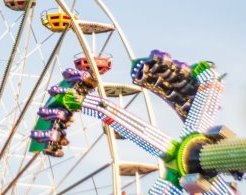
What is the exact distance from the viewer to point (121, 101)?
5347cm

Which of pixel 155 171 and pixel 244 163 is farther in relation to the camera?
pixel 155 171

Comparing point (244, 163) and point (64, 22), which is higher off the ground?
point (244, 163)

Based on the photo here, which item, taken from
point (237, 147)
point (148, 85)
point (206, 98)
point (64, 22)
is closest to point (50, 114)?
point (148, 85)

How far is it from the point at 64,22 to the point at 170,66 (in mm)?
19166

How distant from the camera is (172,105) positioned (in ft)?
129

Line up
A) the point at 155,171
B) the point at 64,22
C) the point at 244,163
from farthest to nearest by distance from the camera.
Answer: the point at 64,22, the point at 155,171, the point at 244,163

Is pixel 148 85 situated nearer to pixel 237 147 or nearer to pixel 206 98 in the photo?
pixel 206 98

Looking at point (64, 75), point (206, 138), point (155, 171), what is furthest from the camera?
point (155, 171)

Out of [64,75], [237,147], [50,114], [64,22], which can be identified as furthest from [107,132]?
[237,147]

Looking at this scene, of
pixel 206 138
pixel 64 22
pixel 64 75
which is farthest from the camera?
pixel 64 22

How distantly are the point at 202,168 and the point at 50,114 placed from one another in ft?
31.6

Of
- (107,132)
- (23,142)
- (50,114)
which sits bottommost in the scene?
(23,142)

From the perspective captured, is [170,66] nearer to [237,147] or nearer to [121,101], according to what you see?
[237,147]

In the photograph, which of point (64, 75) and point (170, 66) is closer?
point (170, 66)
